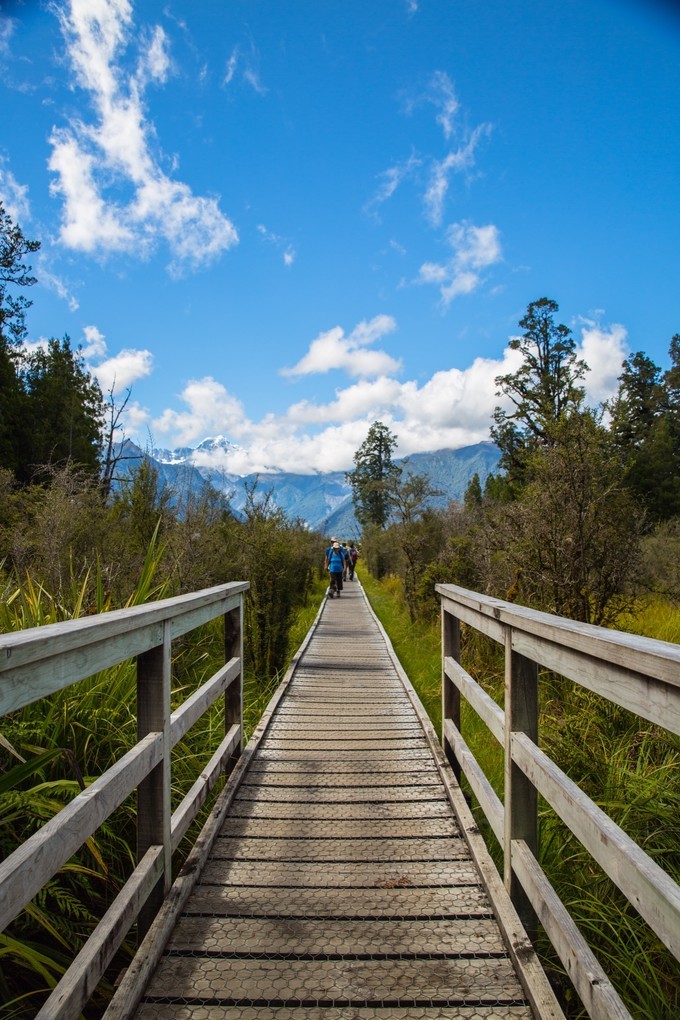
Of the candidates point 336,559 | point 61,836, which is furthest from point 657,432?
point 61,836

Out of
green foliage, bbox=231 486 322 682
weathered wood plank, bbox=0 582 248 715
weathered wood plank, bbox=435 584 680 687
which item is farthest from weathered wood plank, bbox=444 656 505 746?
green foliage, bbox=231 486 322 682

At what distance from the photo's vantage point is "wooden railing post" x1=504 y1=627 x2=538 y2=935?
230cm

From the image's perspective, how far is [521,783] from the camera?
7.58ft

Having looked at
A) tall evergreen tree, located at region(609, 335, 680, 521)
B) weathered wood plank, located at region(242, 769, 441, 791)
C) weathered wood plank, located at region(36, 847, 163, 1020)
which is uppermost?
tall evergreen tree, located at region(609, 335, 680, 521)

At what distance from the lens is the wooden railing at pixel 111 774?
52.6 inches

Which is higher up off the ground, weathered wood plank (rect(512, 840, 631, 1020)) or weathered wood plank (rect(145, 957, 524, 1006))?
weathered wood plank (rect(512, 840, 631, 1020))

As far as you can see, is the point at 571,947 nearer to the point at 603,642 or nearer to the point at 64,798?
the point at 603,642

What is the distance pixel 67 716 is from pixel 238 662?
43.9 inches

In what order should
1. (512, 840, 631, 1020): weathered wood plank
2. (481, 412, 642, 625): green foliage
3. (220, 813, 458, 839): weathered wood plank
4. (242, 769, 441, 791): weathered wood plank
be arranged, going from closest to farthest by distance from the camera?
(512, 840, 631, 1020): weathered wood plank, (220, 813, 458, 839): weathered wood plank, (242, 769, 441, 791): weathered wood plank, (481, 412, 642, 625): green foliage

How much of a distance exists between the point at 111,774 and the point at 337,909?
123 centimetres

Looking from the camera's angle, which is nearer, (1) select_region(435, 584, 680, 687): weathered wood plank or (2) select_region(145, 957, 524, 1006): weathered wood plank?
(1) select_region(435, 584, 680, 687): weathered wood plank

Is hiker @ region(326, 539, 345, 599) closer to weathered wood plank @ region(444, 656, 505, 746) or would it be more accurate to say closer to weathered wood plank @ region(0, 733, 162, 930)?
weathered wood plank @ region(444, 656, 505, 746)

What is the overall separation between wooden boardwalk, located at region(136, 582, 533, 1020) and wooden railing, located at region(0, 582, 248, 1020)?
0.98 ft

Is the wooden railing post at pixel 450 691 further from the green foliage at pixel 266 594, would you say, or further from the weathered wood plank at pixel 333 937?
the green foliage at pixel 266 594
